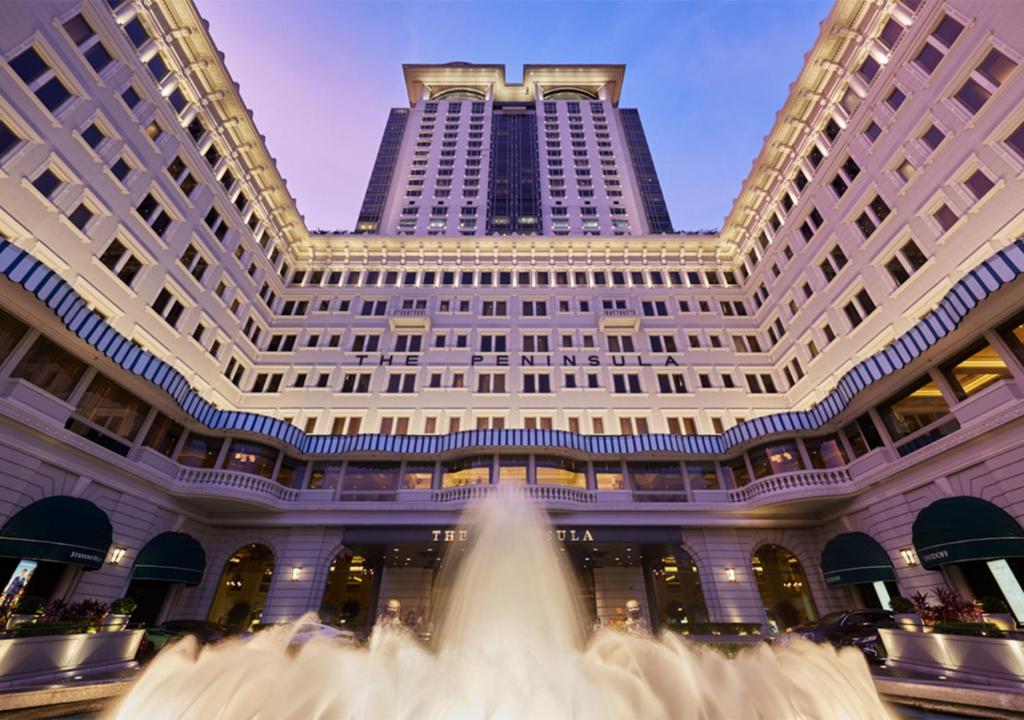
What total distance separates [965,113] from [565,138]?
174 ft

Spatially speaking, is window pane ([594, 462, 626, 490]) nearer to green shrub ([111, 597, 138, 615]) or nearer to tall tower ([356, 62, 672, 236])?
green shrub ([111, 597, 138, 615])

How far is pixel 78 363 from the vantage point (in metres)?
17.5

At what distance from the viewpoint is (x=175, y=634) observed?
1666 cm

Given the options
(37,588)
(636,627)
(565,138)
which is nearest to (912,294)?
(636,627)

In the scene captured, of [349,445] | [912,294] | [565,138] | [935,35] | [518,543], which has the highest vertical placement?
[565,138]

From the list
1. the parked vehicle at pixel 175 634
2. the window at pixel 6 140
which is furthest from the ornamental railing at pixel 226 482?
the window at pixel 6 140

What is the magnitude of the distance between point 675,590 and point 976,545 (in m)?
16.4

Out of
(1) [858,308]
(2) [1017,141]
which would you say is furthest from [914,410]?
(2) [1017,141]

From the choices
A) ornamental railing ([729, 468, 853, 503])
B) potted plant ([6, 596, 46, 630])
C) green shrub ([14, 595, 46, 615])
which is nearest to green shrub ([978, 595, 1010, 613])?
ornamental railing ([729, 468, 853, 503])

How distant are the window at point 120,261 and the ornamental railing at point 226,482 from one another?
9.85 meters

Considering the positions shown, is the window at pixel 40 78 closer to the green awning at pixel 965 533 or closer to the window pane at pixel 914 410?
the green awning at pixel 965 533

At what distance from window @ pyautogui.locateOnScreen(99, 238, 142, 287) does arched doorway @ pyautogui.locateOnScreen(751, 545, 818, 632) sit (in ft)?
115

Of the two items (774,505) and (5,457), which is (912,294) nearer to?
(774,505)

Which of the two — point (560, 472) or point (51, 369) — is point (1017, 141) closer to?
point (560, 472)
